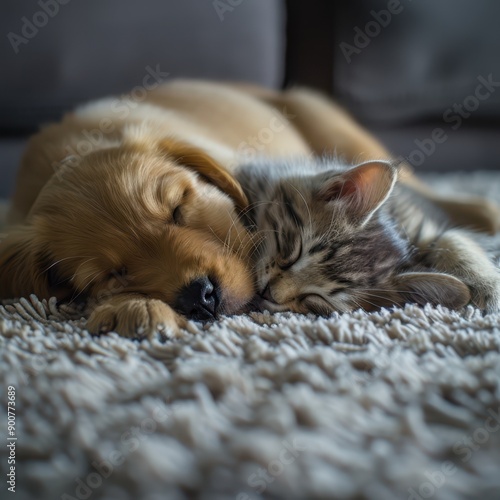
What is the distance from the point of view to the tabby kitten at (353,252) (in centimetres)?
131

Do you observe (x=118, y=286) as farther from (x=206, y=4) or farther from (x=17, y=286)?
(x=206, y=4)

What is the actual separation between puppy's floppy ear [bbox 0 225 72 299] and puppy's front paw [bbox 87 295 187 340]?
1.14 ft

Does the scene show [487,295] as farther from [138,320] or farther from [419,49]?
[419,49]

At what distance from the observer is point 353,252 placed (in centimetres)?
142

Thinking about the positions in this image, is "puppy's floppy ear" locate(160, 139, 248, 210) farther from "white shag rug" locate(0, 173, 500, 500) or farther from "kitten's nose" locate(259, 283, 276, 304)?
"white shag rug" locate(0, 173, 500, 500)

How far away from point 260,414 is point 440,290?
0.68m

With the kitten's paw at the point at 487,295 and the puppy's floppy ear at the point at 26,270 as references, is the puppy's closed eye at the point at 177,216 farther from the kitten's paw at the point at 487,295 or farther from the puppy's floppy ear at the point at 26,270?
the kitten's paw at the point at 487,295

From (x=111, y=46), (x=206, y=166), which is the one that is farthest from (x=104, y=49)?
(x=206, y=166)

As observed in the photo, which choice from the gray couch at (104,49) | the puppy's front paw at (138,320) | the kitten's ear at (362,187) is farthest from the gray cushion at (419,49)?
the puppy's front paw at (138,320)

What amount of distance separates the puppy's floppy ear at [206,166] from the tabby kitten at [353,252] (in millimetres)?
72

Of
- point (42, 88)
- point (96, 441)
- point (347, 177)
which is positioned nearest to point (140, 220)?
point (347, 177)

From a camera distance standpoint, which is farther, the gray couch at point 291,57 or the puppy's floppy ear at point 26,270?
the gray couch at point 291,57

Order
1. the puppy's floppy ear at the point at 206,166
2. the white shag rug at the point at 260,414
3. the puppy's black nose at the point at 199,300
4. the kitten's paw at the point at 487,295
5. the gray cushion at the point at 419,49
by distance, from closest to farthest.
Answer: the white shag rug at the point at 260,414 < the puppy's black nose at the point at 199,300 < the kitten's paw at the point at 487,295 < the puppy's floppy ear at the point at 206,166 < the gray cushion at the point at 419,49

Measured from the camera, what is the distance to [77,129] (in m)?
1.85
